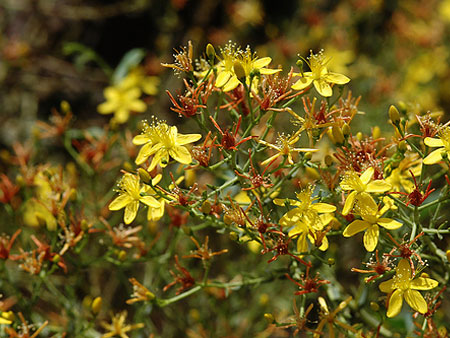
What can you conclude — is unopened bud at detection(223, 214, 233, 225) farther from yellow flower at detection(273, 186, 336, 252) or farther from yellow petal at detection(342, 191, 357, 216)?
yellow petal at detection(342, 191, 357, 216)

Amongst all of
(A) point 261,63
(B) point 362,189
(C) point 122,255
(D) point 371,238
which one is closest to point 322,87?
(A) point 261,63

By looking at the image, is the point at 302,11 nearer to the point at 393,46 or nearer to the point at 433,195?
the point at 393,46

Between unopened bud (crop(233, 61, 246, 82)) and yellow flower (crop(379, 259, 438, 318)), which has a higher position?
unopened bud (crop(233, 61, 246, 82))

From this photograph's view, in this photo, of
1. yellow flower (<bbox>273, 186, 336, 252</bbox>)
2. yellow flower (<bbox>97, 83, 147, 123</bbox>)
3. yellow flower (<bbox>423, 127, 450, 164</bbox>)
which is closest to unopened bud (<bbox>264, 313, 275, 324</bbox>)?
yellow flower (<bbox>273, 186, 336, 252</bbox>)

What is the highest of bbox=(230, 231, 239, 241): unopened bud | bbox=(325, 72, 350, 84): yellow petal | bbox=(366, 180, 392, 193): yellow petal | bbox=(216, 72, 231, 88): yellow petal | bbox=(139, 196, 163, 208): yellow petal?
bbox=(216, 72, 231, 88): yellow petal

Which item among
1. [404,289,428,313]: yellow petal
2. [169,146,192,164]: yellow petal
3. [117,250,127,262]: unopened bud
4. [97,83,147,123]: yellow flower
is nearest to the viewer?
[404,289,428,313]: yellow petal

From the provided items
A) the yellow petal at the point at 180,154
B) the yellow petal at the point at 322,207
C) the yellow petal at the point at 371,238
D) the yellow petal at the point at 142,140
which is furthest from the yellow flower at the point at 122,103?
the yellow petal at the point at 371,238

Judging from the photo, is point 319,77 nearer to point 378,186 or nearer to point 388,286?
point 378,186
